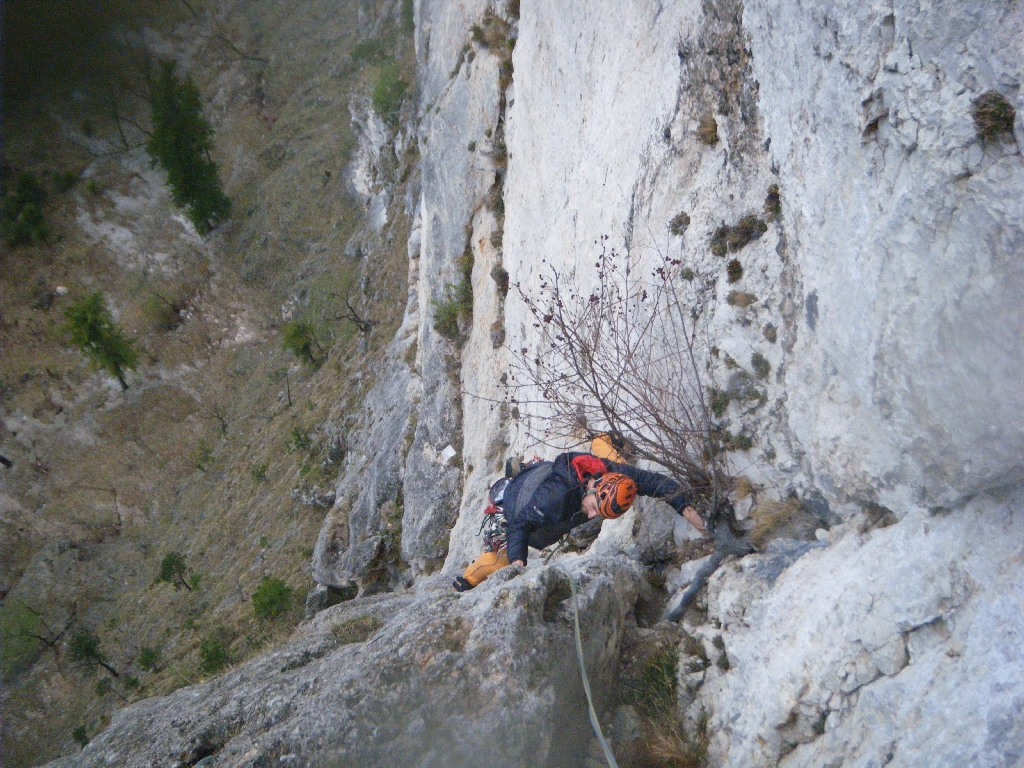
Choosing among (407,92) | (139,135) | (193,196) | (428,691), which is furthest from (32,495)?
(428,691)

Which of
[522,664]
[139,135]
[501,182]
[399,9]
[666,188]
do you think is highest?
[139,135]

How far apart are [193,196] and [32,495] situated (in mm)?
18931

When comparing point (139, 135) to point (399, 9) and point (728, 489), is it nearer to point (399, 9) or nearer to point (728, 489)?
point (399, 9)

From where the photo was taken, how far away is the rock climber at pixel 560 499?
16.8 feet

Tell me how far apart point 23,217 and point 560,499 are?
150 ft

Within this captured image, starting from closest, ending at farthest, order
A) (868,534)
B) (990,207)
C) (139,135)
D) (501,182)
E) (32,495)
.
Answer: (990,207)
(868,534)
(501,182)
(32,495)
(139,135)

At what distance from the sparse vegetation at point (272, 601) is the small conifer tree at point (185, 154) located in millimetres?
27334

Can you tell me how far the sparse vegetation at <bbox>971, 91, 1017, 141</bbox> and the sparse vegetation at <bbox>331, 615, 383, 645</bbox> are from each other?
17.0 feet

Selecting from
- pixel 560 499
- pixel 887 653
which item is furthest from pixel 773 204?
pixel 887 653

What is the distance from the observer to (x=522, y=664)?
391cm

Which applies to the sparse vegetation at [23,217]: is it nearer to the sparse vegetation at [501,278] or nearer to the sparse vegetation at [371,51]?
the sparse vegetation at [371,51]

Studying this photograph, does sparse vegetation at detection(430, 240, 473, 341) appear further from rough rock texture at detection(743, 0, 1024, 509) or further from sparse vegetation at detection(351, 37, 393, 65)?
sparse vegetation at detection(351, 37, 393, 65)

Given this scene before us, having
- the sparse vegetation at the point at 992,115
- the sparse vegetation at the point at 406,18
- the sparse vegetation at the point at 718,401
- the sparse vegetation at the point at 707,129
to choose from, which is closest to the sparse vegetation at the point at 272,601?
the sparse vegetation at the point at 718,401

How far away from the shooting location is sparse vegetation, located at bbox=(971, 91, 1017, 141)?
2775 millimetres
